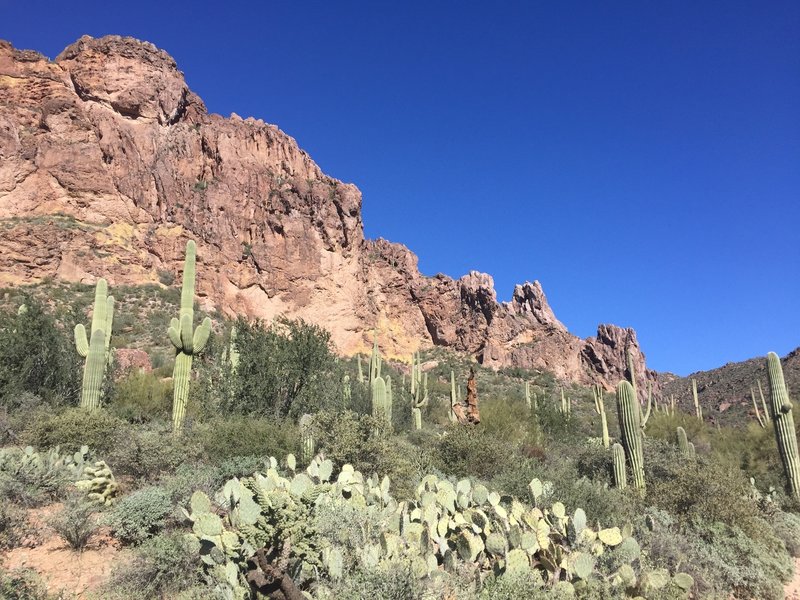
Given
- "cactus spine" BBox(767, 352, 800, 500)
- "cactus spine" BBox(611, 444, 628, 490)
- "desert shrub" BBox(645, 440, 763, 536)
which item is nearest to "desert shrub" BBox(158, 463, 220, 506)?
"desert shrub" BBox(645, 440, 763, 536)

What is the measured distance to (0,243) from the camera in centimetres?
3600

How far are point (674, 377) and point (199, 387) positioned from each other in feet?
241

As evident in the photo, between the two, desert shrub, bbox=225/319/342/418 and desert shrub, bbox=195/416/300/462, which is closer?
desert shrub, bbox=195/416/300/462

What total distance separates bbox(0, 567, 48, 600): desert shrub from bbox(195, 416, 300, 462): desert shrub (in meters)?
4.62

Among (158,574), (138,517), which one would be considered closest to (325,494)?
(158,574)

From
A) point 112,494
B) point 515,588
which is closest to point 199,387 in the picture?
point 112,494

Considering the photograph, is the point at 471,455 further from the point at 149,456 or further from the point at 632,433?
the point at 149,456

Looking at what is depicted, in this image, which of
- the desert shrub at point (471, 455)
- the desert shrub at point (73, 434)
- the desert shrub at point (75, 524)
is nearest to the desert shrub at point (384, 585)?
the desert shrub at point (75, 524)

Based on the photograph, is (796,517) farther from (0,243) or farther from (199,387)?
(0,243)

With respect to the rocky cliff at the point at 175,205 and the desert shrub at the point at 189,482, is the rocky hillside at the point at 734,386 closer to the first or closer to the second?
the rocky cliff at the point at 175,205

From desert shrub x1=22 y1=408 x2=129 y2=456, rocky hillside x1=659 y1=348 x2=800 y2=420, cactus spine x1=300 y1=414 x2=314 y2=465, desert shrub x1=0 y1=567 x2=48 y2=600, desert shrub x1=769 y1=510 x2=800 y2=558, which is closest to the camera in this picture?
desert shrub x1=0 y1=567 x2=48 y2=600

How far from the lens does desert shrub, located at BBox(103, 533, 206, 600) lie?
5137 mm

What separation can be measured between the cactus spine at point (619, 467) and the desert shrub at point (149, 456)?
28.8ft

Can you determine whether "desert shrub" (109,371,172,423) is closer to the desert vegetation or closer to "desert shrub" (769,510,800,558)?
the desert vegetation
